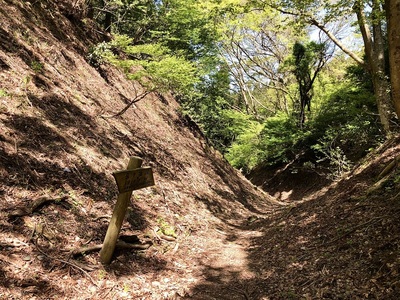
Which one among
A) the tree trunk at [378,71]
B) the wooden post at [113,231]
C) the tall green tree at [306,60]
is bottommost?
the wooden post at [113,231]

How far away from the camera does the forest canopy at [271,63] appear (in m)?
10.1

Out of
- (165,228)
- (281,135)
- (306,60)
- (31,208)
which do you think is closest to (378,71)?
(306,60)

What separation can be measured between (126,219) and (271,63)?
71.2ft

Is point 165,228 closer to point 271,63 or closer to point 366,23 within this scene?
point 366,23

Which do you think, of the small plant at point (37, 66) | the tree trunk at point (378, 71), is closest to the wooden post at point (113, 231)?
the small plant at point (37, 66)

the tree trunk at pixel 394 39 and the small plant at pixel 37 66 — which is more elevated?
the tree trunk at pixel 394 39

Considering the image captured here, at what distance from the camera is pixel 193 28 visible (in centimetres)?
1691

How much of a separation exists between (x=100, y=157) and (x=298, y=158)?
15297mm

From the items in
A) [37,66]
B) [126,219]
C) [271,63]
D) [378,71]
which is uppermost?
[271,63]

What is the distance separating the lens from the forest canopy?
397 inches

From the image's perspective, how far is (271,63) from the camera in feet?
79.9

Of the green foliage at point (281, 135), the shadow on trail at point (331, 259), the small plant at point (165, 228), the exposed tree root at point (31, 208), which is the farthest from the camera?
the green foliage at point (281, 135)

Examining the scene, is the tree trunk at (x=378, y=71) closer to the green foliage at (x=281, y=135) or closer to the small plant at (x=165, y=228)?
the green foliage at (x=281, y=135)

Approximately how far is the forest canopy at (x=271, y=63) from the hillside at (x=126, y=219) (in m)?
1.73
